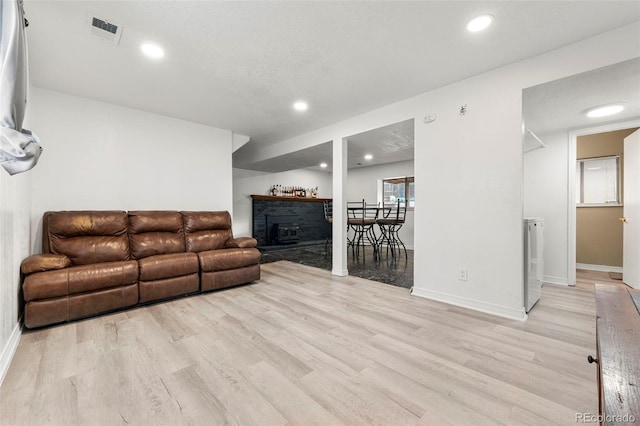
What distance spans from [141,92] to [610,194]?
6963 millimetres

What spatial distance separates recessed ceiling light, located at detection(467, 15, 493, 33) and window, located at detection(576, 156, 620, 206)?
13.5 feet

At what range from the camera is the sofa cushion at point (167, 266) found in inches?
105

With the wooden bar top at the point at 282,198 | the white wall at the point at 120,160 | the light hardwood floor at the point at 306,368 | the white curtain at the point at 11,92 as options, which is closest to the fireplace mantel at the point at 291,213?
the wooden bar top at the point at 282,198

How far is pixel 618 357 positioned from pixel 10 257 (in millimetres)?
3246

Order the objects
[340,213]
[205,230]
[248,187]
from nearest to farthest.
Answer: [205,230], [340,213], [248,187]

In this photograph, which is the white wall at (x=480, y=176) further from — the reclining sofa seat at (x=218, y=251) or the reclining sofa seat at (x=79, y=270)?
the reclining sofa seat at (x=79, y=270)

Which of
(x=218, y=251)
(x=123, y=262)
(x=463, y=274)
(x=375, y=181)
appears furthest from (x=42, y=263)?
(x=375, y=181)

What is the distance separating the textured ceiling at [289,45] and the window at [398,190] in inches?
153

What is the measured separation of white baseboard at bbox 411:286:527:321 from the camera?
7.59 feet

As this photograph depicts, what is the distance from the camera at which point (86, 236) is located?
9.26 feet

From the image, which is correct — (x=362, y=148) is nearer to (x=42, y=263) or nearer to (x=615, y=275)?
(x=615, y=275)

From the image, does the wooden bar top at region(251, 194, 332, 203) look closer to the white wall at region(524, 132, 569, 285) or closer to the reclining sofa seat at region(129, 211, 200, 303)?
the reclining sofa seat at region(129, 211, 200, 303)

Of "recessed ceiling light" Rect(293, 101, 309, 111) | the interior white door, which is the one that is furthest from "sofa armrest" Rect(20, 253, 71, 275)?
the interior white door

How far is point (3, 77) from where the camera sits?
1034 millimetres
